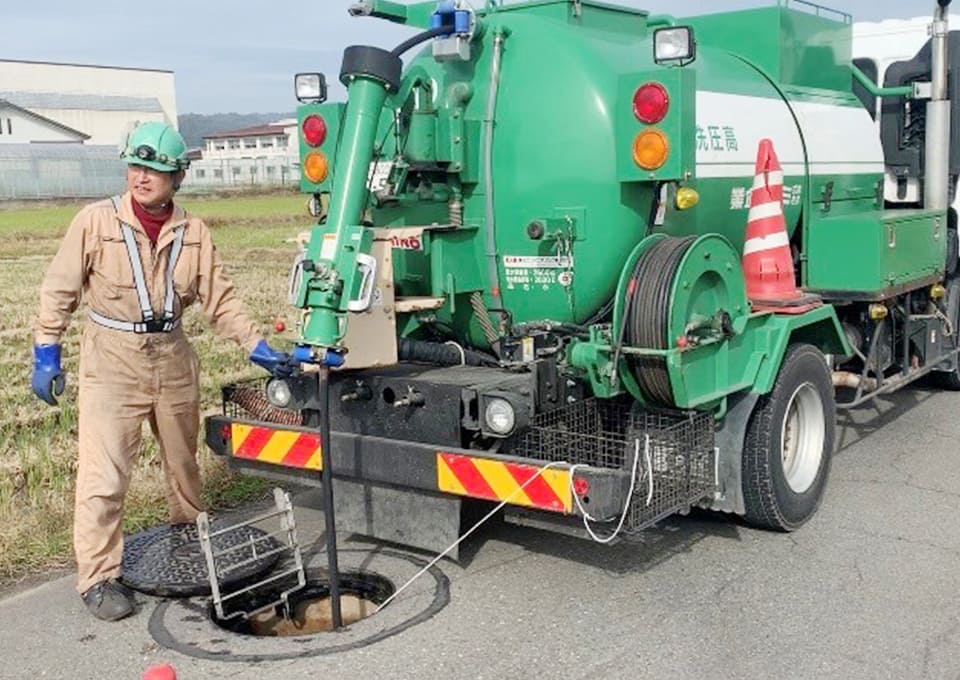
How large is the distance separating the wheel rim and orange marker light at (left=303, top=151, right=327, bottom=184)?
8.49ft

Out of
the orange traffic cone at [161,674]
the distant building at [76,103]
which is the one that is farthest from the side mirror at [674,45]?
the distant building at [76,103]

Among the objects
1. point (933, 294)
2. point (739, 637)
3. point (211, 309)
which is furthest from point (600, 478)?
point (933, 294)

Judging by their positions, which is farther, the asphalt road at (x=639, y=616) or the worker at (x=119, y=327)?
the worker at (x=119, y=327)

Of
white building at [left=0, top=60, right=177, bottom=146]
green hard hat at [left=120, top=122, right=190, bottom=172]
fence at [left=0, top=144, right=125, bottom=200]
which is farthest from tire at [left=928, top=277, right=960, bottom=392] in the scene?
white building at [left=0, top=60, right=177, bottom=146]

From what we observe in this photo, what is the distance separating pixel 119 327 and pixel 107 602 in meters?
1.08

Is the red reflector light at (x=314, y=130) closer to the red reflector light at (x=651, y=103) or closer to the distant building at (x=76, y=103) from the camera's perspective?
the red reflector light at (x=651, y=103)

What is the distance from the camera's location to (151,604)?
4.39 metres

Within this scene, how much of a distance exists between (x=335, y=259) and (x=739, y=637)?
2.05 metres

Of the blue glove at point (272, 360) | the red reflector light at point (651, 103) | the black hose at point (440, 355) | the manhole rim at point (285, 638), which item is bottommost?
the manhole rim at point (285, 638)

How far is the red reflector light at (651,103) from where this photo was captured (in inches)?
171

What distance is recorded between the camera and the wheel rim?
5.31 metres

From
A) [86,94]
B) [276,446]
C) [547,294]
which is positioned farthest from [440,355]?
[86,94]

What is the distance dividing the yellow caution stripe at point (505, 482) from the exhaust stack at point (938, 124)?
417 centimetres

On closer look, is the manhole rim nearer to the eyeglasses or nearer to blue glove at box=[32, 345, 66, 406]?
blue glove at box=[32, 345, 66, 406]
